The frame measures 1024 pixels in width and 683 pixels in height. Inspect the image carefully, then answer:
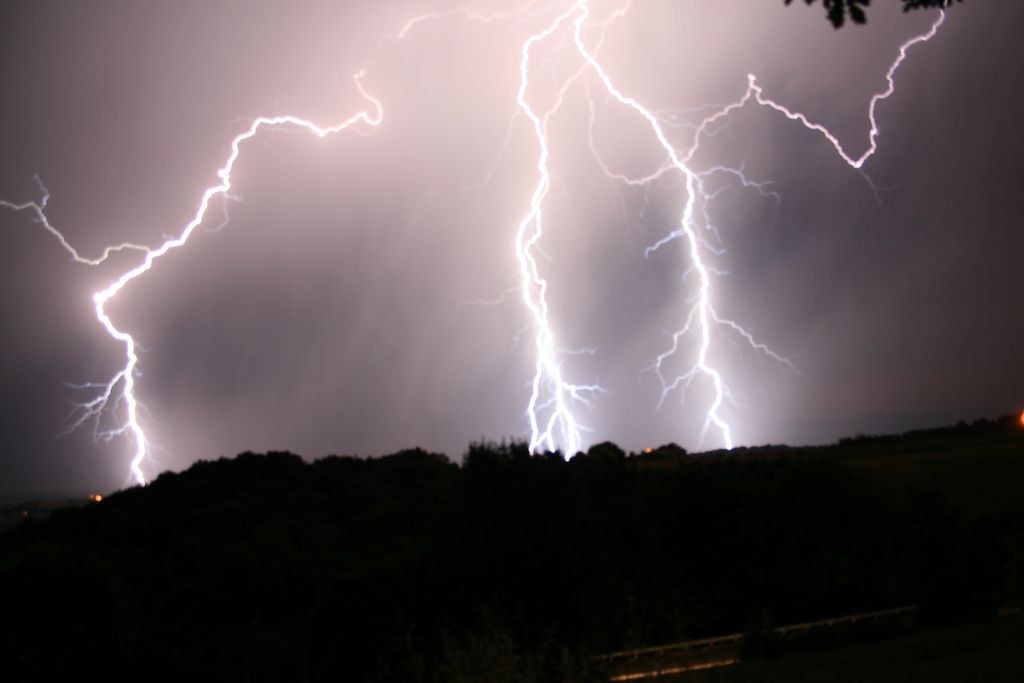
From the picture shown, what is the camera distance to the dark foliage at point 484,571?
42.3ft

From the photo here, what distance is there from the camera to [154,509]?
27.7m

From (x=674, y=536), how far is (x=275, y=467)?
1750 centimetres

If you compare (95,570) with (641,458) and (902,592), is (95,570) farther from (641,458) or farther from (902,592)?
(641,458)

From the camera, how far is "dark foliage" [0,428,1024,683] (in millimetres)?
12883

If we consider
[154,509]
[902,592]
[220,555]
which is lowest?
[902,592]

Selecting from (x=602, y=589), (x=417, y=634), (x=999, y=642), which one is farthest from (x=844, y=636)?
(x=417, y=634)

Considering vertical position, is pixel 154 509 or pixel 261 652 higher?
pixel 154 509

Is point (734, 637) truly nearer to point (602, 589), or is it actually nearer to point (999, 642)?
point (602, 589)

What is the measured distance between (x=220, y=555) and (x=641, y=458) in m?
18.7

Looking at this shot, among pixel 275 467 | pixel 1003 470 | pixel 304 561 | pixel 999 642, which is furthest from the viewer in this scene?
pixel 275 467

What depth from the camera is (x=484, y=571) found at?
14.9 metres

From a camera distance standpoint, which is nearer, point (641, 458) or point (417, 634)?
Answer: point (417, 634)

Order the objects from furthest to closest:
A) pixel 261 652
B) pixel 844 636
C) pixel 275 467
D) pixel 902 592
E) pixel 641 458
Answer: pixel 641 458 < pixel 275 467 < pixel 902 592 < pixel 261 652 < pixel 844 636

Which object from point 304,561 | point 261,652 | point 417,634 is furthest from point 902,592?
point 304,561
